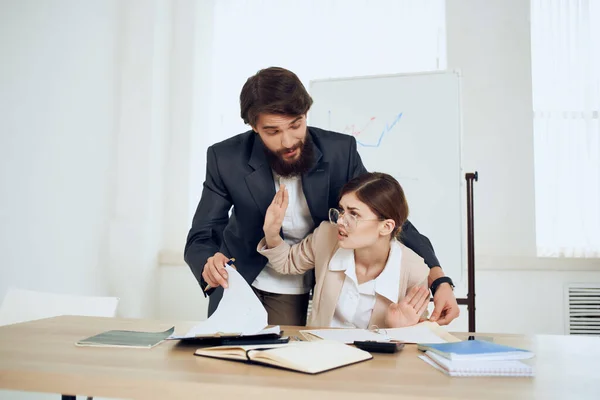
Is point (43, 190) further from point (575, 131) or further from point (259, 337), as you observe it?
point (575, 131)

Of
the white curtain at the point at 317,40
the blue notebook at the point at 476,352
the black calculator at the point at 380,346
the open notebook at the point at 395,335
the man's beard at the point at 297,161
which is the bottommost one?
the open notebook at the point at 395,335

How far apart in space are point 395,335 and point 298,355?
375mm

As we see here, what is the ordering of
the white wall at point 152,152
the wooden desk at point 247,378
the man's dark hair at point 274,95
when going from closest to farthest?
the wooden desk at point 247,378, the man's dark hair at point 274,95, the white wall at point 152,152

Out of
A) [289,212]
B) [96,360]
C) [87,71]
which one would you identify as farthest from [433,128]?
[96,360]

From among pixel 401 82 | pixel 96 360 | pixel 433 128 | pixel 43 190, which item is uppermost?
pixel 401 82

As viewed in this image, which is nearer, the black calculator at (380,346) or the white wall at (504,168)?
the black calculator at (380,346)

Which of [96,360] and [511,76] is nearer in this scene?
[96,360]

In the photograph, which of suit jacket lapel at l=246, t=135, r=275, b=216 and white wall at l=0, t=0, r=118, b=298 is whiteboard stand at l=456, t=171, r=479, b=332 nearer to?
suit jacket lapel at l=246, t=135, r=275, b=216

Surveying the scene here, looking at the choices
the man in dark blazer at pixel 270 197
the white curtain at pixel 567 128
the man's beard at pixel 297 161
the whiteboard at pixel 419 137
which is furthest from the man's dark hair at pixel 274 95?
the white curtain at pixel 567 128

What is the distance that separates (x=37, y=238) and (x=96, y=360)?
1790 millimetres

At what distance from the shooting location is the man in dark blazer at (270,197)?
1689mm

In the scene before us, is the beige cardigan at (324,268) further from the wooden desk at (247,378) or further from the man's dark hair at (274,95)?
the wooden desk at (247,378)

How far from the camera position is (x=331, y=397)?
2.52 ft

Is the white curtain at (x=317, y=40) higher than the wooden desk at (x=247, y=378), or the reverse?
the white curtain at (x=317, y=40)
